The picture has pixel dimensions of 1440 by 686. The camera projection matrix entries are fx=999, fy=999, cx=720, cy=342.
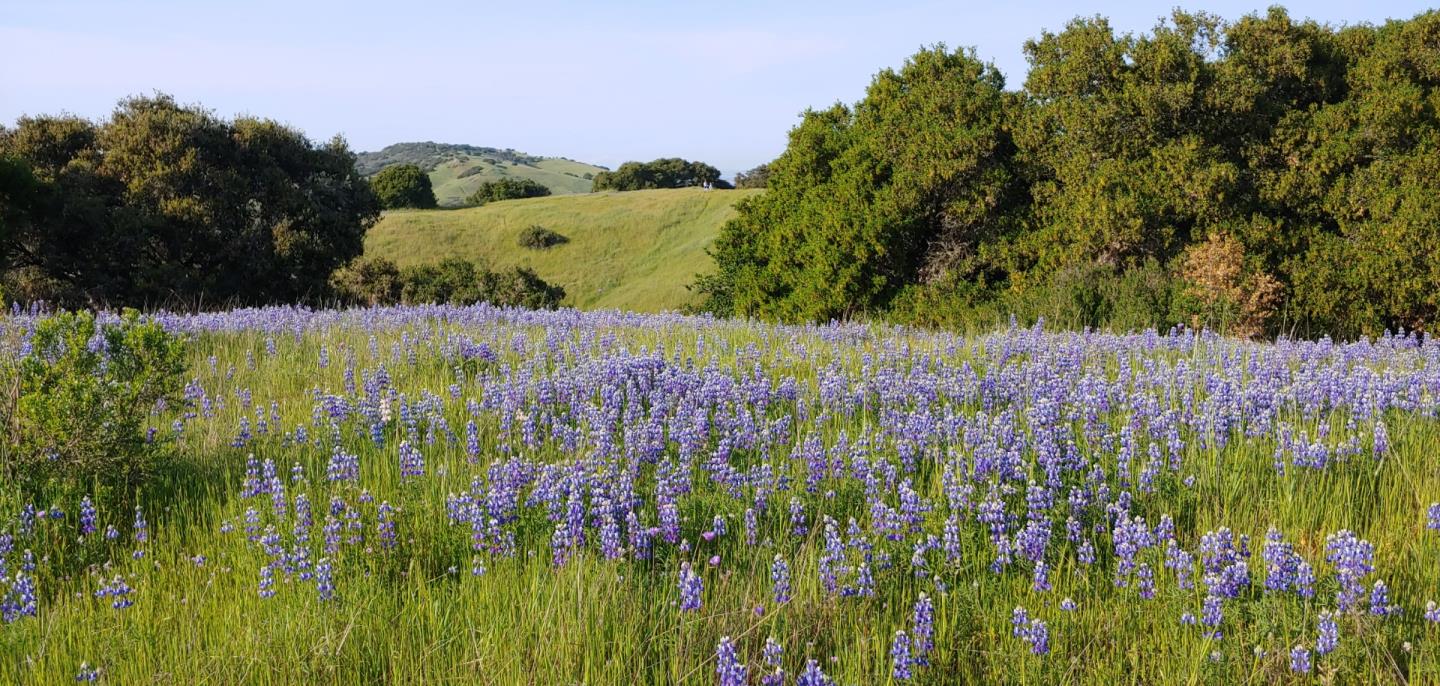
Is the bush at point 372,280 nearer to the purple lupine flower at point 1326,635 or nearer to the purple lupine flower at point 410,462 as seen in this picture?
the purple lupine flower at point 410,462

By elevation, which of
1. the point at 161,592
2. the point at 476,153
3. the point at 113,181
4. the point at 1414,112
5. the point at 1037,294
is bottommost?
the point at 161,592


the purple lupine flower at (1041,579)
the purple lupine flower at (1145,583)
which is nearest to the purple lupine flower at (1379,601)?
the purple lupine flower at (1145,583)

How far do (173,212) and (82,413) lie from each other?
23742 millimetres

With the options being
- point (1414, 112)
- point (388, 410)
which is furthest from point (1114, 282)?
point (388, 410)

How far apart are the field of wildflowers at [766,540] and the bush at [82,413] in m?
0.25

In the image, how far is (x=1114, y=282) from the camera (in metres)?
18.8

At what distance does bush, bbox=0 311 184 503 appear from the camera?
5.32 metres

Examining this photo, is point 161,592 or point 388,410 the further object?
point 388,410

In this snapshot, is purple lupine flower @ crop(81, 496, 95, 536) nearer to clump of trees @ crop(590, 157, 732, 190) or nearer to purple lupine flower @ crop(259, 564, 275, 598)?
purple lupine flower @ crop(259, 564, 275, 598)

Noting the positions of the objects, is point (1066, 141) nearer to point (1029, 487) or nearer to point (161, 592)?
point (1029, 487)

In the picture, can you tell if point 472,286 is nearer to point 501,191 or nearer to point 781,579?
point 781,579

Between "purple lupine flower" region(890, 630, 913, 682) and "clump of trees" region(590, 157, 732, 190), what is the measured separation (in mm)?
79681

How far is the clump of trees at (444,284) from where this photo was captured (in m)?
38.3

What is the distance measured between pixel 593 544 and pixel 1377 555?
3.41 m
